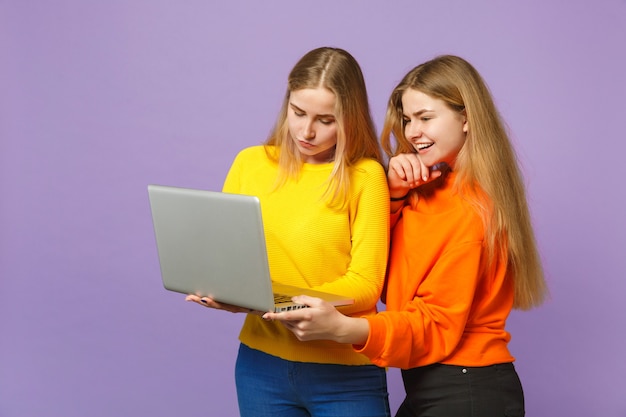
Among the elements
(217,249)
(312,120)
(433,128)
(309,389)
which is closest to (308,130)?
(312,120)

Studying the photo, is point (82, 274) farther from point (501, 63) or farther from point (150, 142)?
point (501, 63)

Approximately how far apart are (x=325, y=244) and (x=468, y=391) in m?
0.44

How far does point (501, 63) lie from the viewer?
11.2ft

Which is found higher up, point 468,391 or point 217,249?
point 217,249

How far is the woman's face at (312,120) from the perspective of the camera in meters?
2.02

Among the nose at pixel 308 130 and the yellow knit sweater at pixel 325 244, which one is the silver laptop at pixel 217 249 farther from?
the nose at pixel 308 130

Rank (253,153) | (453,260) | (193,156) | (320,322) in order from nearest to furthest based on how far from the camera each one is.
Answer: (320,322) → (453,260) → (253,153) → (193,156)

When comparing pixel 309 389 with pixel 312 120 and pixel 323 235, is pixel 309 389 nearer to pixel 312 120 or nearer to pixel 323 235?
pixel 323 235

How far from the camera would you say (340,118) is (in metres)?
2.03

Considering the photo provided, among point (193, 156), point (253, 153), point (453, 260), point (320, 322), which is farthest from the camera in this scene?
point (193, 156)

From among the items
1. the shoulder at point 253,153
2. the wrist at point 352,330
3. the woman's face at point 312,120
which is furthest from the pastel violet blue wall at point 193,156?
the wrist at point 352,330

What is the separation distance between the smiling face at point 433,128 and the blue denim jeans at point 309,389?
20.1 inches

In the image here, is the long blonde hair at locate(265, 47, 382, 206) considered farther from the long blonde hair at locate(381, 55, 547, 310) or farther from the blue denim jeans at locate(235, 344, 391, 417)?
the blue denim jeans at locate(235, 344, 391, 417)

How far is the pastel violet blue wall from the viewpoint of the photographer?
134 inches
